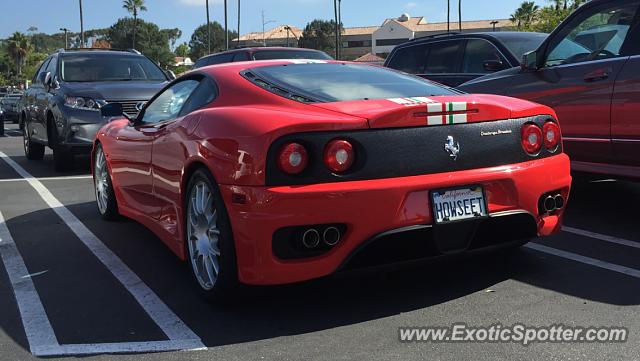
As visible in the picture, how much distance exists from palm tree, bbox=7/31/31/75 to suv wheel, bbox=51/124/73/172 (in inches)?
3705

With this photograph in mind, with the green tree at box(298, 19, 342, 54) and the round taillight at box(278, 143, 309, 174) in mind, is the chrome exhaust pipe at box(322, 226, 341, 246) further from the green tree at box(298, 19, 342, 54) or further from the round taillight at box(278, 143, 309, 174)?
the green tree at box(298, 19, 342, 54)

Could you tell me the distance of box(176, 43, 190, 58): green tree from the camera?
130 metres

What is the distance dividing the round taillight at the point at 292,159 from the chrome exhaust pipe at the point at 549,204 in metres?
1.44

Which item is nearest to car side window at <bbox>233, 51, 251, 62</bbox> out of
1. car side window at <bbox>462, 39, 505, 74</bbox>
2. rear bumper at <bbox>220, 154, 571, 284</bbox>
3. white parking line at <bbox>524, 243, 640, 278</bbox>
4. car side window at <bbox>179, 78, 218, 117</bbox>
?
car side window at <bbox>462, 39, 505, 74</bbox>

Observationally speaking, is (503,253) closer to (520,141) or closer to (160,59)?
(520,141)

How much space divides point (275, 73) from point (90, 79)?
6354 millimetres

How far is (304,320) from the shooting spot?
10.8 feet

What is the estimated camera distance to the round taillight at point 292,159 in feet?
9.92

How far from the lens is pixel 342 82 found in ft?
12.9

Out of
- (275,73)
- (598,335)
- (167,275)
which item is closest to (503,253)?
(598,335)

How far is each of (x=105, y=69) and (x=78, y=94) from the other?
43.9 inches

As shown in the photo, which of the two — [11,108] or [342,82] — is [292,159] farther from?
[11,108]

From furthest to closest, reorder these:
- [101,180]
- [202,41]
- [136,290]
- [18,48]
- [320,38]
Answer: [202,41] < [320,38] < [18,48] < [101,180] < [136,290]

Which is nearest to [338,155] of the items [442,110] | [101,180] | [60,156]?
[442,110]
